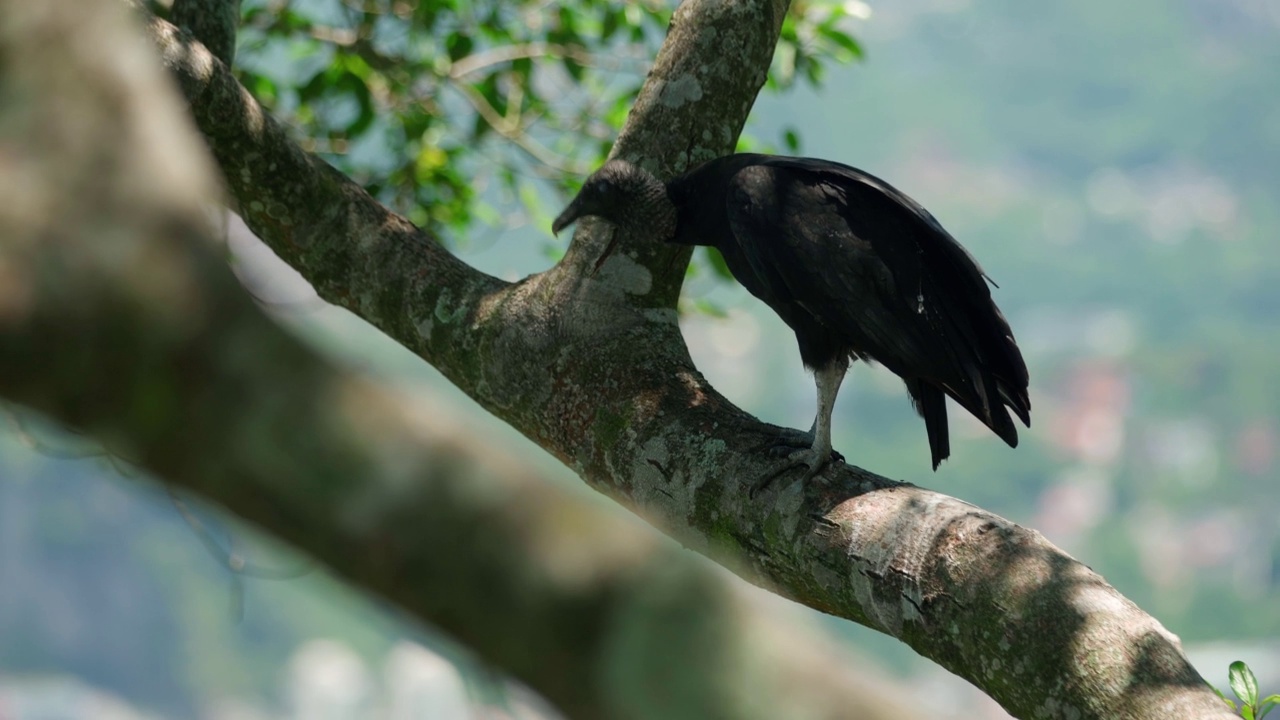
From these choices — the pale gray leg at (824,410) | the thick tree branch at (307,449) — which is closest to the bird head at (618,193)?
the pale gray leg at (824,410)

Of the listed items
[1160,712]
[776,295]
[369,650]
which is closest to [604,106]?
[776,295]

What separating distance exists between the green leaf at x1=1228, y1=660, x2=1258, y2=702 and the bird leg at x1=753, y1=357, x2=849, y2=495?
0.93 m

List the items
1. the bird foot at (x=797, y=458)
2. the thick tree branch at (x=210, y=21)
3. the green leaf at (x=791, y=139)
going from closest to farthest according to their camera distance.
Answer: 1. the bird foot at (x=797, y=458)
2. the thick tree branch at (x=210, y=21)
3. the green leaf at (x=791, y=139)

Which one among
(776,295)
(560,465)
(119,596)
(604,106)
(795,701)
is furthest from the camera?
(119,596)

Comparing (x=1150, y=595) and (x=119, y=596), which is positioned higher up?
(x=1150, y=595)

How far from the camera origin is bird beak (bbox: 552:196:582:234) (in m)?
3.71

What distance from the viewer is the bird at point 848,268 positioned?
3314 millimetres

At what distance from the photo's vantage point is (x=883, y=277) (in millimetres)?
3312

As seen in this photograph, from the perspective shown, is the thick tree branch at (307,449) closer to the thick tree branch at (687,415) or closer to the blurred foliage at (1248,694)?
the thick tree branch at (687,415)

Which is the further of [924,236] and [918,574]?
[924,236]

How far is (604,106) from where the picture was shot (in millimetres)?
5617

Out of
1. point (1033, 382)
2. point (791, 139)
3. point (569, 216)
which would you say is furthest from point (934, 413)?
point (1033, 382)

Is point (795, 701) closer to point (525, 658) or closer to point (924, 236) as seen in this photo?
point (525, 658)

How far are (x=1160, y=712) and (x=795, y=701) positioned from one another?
1271mm
